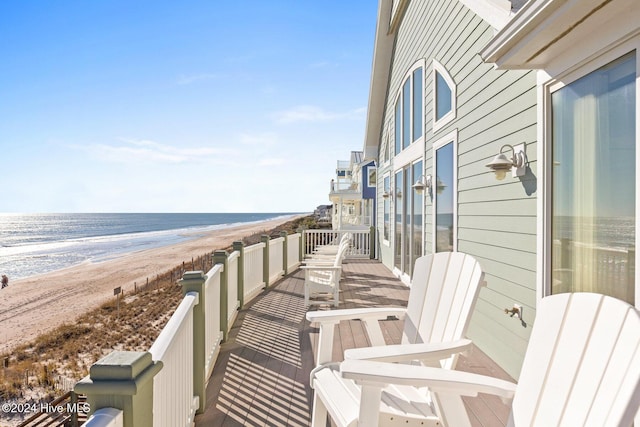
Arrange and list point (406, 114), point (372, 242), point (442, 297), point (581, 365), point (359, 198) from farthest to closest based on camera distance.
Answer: point (359, 198)
point (372, 242)
point (406, 114)
point (442, 297)
point (581, 365)

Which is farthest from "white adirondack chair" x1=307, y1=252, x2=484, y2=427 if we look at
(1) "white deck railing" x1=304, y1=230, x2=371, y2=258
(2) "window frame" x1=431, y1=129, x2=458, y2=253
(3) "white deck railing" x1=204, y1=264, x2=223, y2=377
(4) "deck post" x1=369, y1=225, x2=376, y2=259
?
(1) "white deck railing" x1=304, y1=230, x2=371, y2=258

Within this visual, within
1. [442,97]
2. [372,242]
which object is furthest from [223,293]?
[372,242]

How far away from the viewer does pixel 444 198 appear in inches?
177

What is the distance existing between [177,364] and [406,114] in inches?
231

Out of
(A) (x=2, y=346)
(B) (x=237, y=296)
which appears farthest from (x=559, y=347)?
(A) (x=2, y=346)

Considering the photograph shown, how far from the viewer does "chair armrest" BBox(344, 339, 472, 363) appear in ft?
5.37

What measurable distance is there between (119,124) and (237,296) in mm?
42205

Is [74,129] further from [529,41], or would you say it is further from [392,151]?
[529,41]

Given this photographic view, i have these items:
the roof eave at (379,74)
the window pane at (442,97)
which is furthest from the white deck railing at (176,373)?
the roof eave at (379,74)

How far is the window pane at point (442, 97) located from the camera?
4.42m

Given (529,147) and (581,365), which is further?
(529,147)

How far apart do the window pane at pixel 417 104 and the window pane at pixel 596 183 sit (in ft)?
11.5

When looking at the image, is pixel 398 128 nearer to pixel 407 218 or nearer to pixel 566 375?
pixel 407 218

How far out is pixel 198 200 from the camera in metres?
102
